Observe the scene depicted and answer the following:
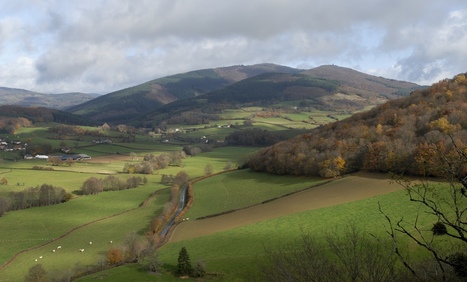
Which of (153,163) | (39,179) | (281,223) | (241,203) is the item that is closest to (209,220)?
(241,203)

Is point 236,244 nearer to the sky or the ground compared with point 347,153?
nearer to the ground

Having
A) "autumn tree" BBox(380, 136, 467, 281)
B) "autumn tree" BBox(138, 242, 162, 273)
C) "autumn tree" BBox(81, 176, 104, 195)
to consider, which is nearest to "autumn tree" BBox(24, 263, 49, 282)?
"autumn tree" BBox(138, 242, 162, 273)

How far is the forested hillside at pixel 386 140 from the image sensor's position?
55750 mm

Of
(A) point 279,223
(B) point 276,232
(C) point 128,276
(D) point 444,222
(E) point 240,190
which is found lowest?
(C) point 128,276

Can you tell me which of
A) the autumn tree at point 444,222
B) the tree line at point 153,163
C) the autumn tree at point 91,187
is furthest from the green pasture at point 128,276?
the tree line at point 153,163

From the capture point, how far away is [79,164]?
114 m

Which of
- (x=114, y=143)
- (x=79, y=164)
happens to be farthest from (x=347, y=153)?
(x=114, y=143)

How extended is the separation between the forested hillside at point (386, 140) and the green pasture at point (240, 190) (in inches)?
115

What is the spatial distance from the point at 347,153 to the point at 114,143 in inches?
4438

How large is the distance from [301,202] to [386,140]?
19312 mm

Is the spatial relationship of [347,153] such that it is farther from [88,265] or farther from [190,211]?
[88,265]

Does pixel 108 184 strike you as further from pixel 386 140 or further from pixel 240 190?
pixel 386 140

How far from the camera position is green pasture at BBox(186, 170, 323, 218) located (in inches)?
2448

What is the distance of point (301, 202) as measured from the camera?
55.0 meters
